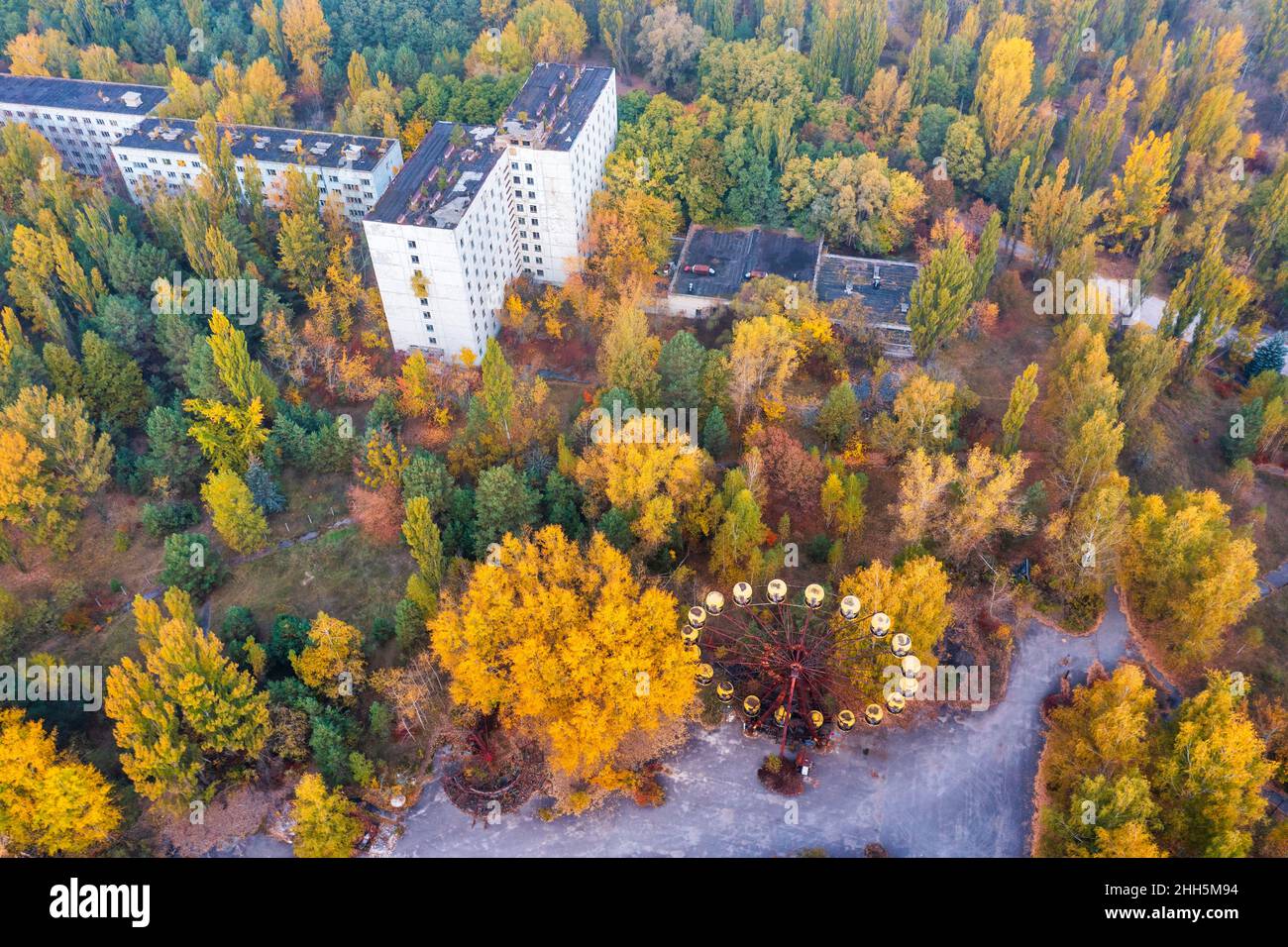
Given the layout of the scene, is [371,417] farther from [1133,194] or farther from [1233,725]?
[1133,194]

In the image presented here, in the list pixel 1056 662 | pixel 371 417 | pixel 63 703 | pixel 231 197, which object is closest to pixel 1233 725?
pixel 1056 662

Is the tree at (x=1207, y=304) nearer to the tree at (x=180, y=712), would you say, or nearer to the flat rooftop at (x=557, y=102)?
the flat rooftop at (x=557, y=102)

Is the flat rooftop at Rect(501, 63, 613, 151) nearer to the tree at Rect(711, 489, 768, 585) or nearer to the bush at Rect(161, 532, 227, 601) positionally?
the tree at Rect(711, 489, 768, 585)

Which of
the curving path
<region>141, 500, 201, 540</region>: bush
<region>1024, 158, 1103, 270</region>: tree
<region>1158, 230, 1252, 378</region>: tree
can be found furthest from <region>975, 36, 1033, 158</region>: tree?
<region>141, 500, 201, 540</region>: bush

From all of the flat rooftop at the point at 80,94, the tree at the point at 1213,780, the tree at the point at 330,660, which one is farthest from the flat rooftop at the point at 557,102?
the tree at the point at 1213,780

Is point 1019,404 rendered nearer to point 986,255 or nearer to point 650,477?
point 986,255

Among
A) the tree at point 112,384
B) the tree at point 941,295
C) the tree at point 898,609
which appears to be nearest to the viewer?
the tree at point 898,609
